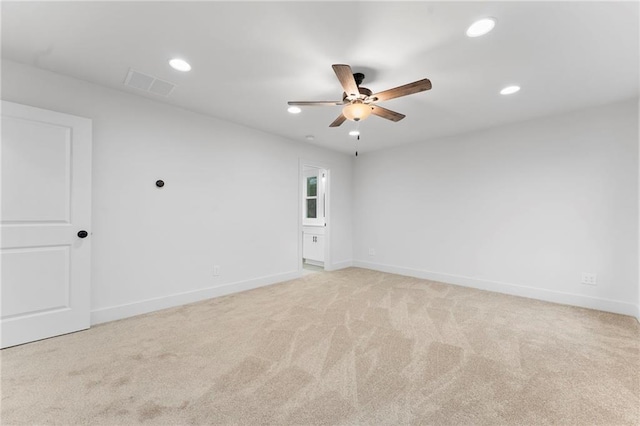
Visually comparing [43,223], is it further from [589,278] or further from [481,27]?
[589,278]

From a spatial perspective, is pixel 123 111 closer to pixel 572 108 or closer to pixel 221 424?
pixel 221 424

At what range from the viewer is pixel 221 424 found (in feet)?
4.78

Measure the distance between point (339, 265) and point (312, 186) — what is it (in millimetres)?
1920

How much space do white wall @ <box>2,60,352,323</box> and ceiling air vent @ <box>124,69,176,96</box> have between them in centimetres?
31

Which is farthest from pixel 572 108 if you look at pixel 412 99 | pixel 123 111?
pixel 123 111

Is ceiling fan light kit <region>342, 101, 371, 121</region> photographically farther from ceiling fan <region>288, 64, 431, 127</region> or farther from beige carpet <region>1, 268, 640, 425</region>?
beige carpet <region>1, 268, 640, 425</region>

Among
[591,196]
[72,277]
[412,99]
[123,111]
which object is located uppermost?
[412,99]

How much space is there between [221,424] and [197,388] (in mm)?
392

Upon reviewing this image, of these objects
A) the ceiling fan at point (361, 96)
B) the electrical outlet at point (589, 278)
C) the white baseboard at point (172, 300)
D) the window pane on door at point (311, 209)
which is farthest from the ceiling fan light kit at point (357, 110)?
the window pane on door at point (311, 209)

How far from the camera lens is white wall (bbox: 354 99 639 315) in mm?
3141

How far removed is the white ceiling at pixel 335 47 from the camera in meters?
1.77

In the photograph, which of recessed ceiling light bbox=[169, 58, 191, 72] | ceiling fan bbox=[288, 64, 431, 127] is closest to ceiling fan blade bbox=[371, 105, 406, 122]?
ceiling fan bbox=[288, 64, 431, 127]

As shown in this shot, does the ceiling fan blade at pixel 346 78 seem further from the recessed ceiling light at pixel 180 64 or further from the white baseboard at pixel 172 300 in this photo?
the white baseboard at pixel 172 300

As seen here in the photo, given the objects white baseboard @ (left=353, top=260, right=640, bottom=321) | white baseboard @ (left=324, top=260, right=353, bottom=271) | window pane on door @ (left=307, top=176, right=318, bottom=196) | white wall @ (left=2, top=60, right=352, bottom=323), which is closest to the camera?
white wall @ (left=2, top=60, right=352, bottom=323)
